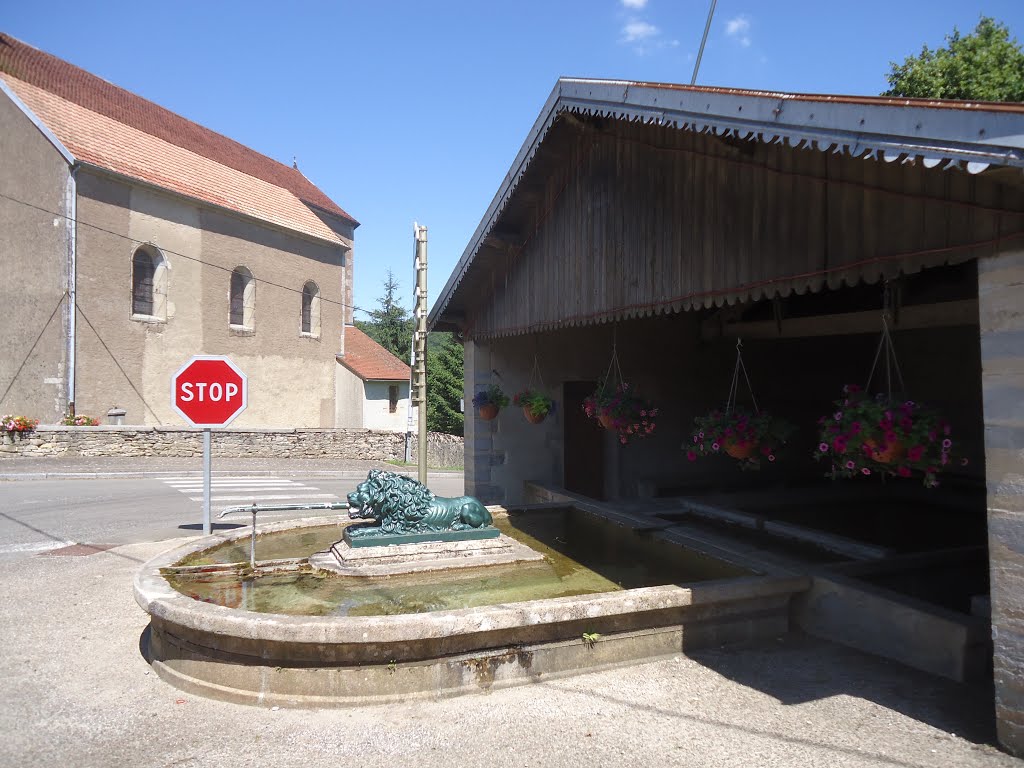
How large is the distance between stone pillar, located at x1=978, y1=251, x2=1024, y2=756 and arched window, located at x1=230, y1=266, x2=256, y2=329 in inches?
965

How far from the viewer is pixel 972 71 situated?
77.3 feet

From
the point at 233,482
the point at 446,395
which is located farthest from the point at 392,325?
the point at 233,482

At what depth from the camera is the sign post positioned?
720cm

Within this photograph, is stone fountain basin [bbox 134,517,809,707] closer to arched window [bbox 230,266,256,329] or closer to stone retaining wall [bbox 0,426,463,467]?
stone retaining wall [bbox 0,426,463,467]

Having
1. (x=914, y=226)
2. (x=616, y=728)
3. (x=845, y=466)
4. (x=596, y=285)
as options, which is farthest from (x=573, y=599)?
(x=596, y=285)

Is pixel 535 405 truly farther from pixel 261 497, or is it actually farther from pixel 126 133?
pixel 126 133

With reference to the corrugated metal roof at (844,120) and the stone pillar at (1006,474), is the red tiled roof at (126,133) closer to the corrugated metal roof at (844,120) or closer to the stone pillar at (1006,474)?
the corrugated metal roof at (844,120)

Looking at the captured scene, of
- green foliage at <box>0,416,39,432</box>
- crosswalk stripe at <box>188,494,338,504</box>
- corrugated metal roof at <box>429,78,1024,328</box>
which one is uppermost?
corrugated metal roof at <box>429,78,1024,328</box>

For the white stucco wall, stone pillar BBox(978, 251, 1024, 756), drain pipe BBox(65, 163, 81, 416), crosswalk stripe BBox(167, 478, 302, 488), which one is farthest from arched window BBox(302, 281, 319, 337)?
stone pillar BBox(978, 251, 1024, 756)

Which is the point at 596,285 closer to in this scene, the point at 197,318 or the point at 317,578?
the point at 317,578

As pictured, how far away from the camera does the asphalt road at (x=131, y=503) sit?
9625 mm

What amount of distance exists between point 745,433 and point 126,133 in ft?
79.8

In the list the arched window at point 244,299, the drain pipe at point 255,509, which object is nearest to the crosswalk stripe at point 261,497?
the drain pipe at point 255,509

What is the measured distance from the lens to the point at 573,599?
15.1 ft
